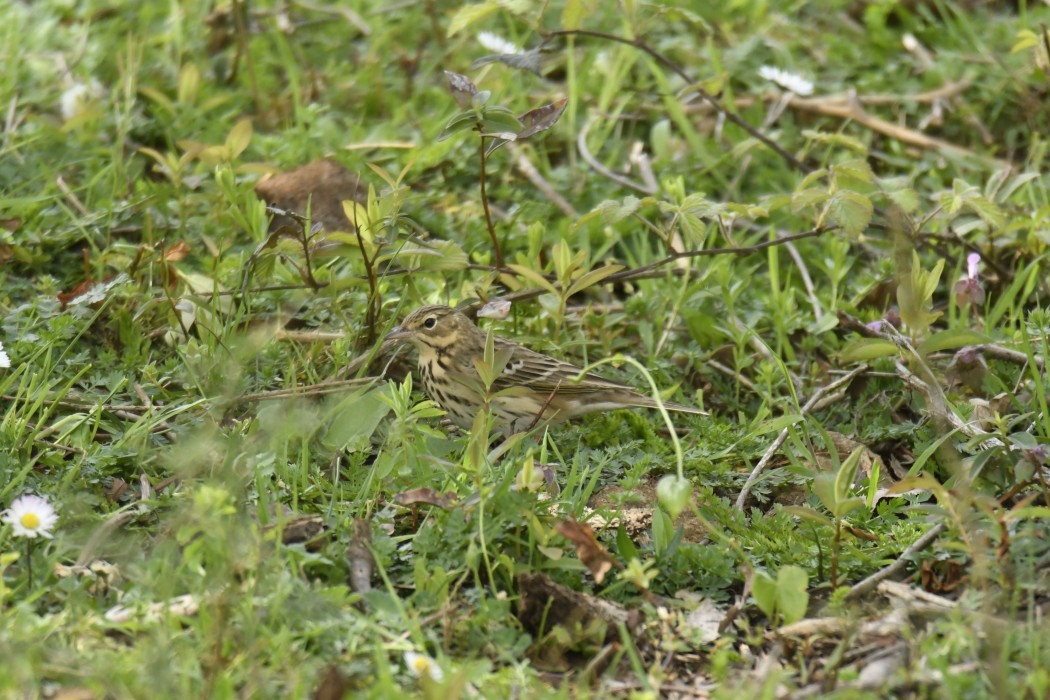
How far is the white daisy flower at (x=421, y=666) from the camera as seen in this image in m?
3.63

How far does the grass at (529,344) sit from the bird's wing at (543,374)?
90mm

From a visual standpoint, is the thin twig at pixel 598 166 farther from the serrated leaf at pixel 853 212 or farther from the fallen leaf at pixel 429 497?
the fallen leaf at pixel 429 497

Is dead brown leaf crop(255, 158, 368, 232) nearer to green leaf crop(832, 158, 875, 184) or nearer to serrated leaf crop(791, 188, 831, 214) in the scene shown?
serrated leaf crop(791, 188, 831, 214)

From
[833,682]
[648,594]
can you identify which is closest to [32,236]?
[648,594]

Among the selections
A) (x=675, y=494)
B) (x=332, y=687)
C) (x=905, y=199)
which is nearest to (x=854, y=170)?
(x=905, y=199)

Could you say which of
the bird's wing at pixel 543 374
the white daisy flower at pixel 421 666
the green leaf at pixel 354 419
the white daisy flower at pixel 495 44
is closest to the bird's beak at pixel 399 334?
the bird's wing at pixel 543 374

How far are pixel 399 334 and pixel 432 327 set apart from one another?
167 mm

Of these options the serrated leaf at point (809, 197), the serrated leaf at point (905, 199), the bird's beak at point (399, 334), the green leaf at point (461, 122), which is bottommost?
the bird's beak at point (399, 334)

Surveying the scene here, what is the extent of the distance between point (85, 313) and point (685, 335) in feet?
9.23

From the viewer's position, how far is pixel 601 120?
7801 millimetres

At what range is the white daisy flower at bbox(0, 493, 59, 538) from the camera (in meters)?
4.12

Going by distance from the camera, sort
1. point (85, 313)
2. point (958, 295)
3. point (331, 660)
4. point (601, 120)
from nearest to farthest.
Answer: point (331, 660) < point (85, 313) < point (958, 295) < point (601, 120)

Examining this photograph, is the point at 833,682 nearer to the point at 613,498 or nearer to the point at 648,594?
the point at 648,594

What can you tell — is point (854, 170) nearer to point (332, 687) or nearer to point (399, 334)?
point (399, 334)
